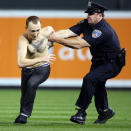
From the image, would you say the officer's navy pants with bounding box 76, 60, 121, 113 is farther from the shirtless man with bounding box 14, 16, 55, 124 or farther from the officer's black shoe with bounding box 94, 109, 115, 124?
the shirtless man with bounding box 14, 16, 55, 124

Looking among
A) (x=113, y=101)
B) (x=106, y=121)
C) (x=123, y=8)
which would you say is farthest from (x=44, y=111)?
(x=123, y=8)

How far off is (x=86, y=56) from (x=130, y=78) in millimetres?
1842

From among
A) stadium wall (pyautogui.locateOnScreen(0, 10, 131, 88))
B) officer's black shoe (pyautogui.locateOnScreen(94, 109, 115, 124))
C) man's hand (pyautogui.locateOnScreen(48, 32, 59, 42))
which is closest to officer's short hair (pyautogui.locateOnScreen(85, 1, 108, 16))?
man's hand (pyautogui.locateOnScreen(48, 32, 59, 42))

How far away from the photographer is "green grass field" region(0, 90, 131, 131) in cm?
954

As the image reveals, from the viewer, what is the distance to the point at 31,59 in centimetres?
1009

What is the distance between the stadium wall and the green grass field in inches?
21.7

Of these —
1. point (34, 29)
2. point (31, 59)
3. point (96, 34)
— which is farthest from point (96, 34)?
point (31, 59)

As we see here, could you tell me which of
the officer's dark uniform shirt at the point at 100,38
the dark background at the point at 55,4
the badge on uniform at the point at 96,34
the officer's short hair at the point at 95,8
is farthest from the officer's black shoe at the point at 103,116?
the dark background at the point at 55,4

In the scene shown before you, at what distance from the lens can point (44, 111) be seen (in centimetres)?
1318

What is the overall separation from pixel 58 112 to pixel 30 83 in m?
2.94

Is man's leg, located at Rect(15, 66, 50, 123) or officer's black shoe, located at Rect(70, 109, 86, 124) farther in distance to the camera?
man's leg, located at Rect(15, 66, 50, 123)

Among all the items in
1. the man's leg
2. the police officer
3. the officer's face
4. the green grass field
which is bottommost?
the green grass field

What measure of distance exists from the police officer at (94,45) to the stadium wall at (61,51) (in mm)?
10941

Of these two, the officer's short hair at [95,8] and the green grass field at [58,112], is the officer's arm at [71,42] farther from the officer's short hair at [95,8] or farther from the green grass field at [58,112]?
the green grass field at [58,112]
